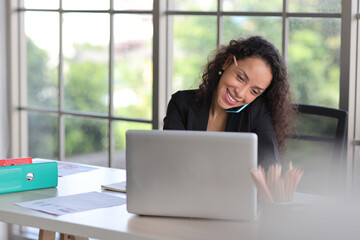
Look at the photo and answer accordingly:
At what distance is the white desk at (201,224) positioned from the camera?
5.72 feet

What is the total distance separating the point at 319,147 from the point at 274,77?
407mm

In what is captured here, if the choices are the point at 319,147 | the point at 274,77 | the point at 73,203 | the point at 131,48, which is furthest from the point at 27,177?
the point at 131,48

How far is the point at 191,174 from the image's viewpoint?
186 cm

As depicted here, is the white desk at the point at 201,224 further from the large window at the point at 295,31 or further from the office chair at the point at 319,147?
the large window at the point at 295,31

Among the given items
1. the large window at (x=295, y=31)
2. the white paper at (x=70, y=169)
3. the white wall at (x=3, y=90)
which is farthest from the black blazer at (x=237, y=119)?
the white wall at (x=3, y=90)

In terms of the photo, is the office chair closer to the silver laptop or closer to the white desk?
the white desk

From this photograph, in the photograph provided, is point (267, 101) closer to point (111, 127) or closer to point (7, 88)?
point (111, 127)

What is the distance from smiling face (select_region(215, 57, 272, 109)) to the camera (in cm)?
245

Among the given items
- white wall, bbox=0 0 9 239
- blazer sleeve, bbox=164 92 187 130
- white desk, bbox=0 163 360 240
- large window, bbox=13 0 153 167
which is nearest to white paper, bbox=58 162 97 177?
blazer sleeve, bbox=164 92 187 130

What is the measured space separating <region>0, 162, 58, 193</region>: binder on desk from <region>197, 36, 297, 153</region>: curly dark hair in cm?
77

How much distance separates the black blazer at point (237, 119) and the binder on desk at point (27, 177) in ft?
1.93

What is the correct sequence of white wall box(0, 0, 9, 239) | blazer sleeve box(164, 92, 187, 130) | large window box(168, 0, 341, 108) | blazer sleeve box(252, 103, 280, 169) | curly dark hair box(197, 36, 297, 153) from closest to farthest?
blazer sleeve box(252, 103, 280, 169) < curly dark hair box(197, 36, 297, 153) < blazer sleeve box(164, 92, 187, 130) < large window box(168, 0, 341, 108) < white wall box(0, 0, 9, 239)

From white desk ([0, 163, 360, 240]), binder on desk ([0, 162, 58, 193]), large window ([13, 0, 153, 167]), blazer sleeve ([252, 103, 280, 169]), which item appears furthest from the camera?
large window ([13, 0, 153, 167])

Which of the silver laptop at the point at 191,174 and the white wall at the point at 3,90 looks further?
the white wall at the point at 3,90
